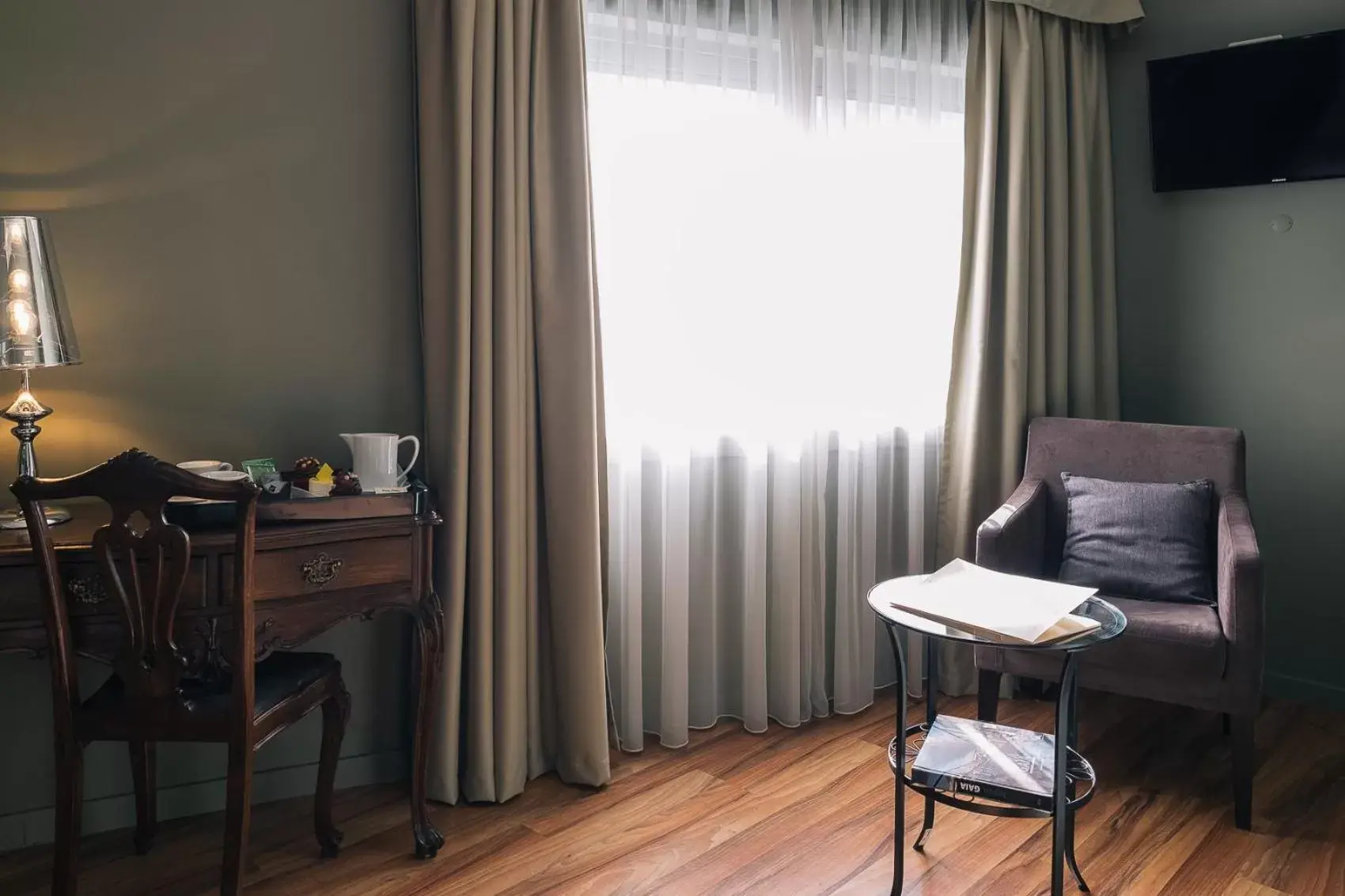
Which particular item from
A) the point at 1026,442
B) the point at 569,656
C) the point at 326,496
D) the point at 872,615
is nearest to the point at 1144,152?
the point at 1026,442

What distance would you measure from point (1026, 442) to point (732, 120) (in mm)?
1385

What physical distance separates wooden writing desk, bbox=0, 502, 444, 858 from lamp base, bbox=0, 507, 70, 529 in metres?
0.02

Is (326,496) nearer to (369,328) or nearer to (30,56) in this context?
(369,328)

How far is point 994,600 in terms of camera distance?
1923 millimetres

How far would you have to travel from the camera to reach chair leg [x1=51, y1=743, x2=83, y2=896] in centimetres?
186

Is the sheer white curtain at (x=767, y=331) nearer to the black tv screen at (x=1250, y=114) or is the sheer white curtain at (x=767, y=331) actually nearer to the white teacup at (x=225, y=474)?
the black tv screen at (x=1250, y=114)

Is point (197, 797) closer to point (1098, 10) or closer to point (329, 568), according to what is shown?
point (329, 568)

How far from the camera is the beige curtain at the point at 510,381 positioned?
Result: 2.38 metres

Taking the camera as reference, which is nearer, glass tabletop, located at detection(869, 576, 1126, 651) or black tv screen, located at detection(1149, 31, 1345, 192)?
glass tabletop, located at detection(869, 576, 1126, 651)

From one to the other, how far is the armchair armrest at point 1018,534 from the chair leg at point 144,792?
2081mm

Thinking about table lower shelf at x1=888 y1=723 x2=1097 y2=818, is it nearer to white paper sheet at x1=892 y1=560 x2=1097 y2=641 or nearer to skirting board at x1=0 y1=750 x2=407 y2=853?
white paper sheet at x1=892 y1=560 x2=1097 y2=641

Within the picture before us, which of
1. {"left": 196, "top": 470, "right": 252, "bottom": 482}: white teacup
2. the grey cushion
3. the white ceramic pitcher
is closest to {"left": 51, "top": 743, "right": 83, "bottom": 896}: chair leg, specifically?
{"left": 196, "top": 470, "right": 252, "bottom": 482}: white teacup

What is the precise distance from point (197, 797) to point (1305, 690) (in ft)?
10.6

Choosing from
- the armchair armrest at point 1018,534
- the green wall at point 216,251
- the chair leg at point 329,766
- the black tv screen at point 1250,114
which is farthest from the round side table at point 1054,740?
the black tv screen at point 1250,114
